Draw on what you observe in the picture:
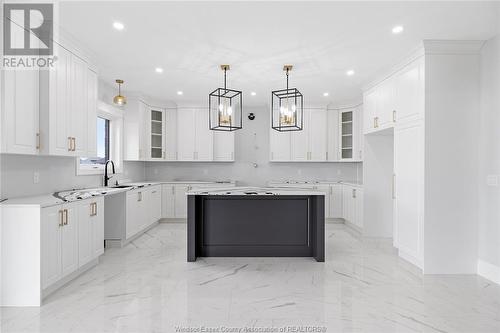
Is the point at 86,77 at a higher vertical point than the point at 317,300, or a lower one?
higher

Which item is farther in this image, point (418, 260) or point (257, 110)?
point (257, 110)

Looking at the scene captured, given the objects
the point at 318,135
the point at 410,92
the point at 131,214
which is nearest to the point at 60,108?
the point at 131,214

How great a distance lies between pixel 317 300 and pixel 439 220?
186 centimetres

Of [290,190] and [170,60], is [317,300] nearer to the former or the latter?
[290,190]

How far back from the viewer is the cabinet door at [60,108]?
3123mm

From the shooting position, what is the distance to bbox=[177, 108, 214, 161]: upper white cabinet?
672cm

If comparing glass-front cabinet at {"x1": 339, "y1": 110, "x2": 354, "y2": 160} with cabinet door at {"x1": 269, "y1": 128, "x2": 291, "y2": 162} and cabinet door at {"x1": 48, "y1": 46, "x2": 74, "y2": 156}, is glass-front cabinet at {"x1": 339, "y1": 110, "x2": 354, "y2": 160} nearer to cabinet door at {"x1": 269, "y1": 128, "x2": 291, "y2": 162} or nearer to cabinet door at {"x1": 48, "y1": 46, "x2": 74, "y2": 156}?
cabinet door at {"x1": 269, "y1": 128, "x2": 291, "y2": 162}

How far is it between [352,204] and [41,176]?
514cm

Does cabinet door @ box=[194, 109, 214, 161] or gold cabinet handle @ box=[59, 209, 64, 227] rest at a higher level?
cabinet door @ box=[194, 109, 214, 161]

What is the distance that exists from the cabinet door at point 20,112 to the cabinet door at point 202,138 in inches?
149

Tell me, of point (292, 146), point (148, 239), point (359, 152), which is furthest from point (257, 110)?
point (148, 239)

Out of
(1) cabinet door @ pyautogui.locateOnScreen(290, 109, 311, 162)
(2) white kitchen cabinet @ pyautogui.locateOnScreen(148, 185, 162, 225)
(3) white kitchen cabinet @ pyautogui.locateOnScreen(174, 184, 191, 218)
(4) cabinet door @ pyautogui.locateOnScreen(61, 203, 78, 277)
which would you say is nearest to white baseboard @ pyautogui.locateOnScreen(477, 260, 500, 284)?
(1) cabinet door @ pyautogui.locateOnScreen(290, 109, 311, 162)

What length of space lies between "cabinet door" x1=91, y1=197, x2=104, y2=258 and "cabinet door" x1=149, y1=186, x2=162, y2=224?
2.03 metres

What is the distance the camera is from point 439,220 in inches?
138
